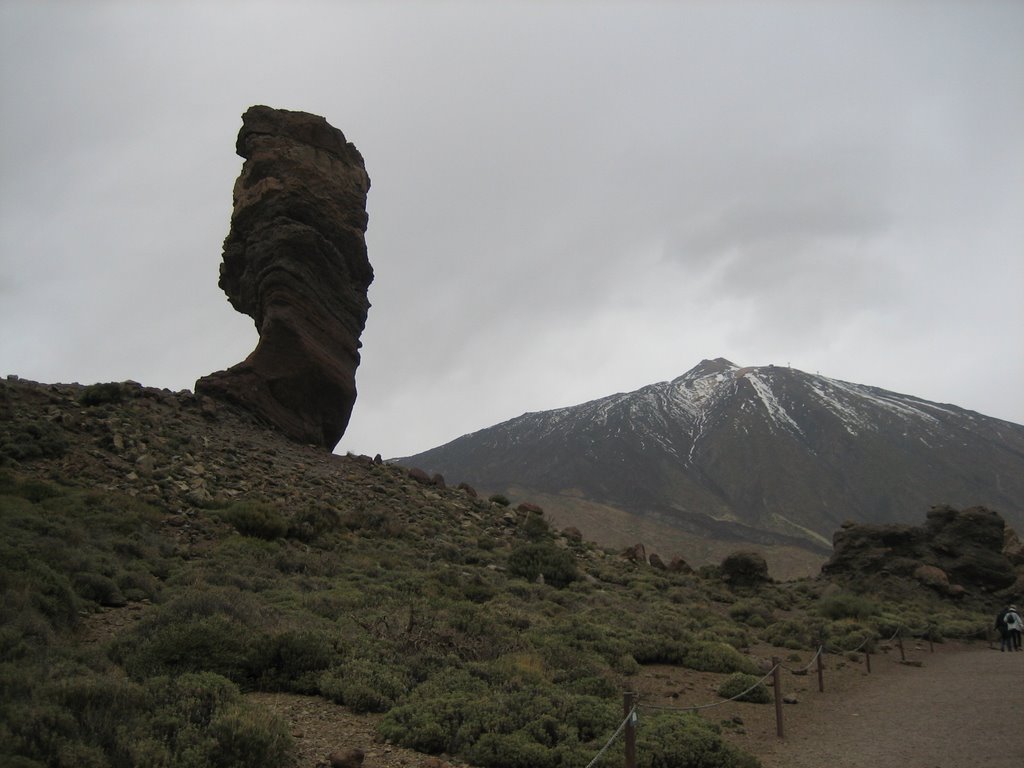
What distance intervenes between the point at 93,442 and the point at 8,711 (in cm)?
1703

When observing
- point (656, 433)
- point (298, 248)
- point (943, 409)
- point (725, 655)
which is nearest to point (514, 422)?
point (656, 433)

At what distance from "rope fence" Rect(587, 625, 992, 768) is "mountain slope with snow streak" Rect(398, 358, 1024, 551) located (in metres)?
56.6

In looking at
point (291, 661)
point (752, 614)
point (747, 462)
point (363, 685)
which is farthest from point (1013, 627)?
point (747, 462)

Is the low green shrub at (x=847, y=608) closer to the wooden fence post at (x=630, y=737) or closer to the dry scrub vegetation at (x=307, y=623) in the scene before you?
the dry scrub vegetation at (x=307, y=623)

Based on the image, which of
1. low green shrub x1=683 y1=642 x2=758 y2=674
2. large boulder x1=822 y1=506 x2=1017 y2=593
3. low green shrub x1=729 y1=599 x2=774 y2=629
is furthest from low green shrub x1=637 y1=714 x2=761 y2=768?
large boulder x1=822 y1=506 x2=1017 y2=593

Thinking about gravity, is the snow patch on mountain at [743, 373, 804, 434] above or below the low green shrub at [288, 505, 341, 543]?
above

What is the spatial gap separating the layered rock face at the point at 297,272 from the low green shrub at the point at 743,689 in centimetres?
2131

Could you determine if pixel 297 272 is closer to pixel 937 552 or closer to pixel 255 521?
pixel 255 521

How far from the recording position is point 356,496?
24.9 m

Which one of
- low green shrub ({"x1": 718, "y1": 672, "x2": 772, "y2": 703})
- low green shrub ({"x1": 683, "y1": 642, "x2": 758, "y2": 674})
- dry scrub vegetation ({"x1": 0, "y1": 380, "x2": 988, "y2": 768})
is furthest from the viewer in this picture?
low green shrub ({"x1": 683, "y1": 642, "x2": 758, "y2": 674})

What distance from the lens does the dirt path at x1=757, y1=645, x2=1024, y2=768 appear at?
8750mm

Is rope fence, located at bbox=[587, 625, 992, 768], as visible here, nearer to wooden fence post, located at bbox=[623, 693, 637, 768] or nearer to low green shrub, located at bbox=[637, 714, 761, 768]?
wooden fence post, located at bbox=[623, 693, 637, 768]

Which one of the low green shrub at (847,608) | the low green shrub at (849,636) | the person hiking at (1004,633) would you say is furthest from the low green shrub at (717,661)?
the low green shrub at (847,608)

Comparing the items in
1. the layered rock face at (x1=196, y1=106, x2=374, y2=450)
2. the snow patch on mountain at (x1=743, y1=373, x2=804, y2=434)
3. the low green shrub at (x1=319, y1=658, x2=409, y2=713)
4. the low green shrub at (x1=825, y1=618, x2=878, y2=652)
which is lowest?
the low green shrub at (x1=825, y1=618, x2=878, y2=652)
